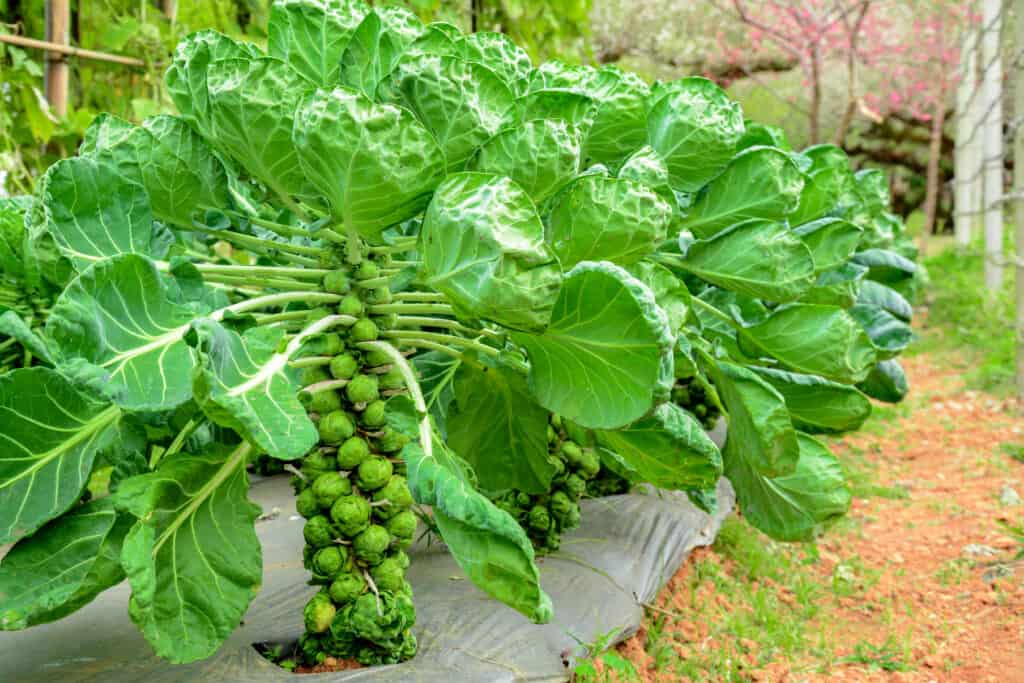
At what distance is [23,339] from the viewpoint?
46.5 inches

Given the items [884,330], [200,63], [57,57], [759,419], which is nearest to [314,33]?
[200,63]

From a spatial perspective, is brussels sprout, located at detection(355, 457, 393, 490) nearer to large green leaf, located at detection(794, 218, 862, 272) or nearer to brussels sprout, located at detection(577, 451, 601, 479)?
brussels sprout, located at detection(577, 451, 601, 479)

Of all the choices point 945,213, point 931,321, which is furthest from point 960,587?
point 945,213

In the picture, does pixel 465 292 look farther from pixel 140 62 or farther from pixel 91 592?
pixel 140 62

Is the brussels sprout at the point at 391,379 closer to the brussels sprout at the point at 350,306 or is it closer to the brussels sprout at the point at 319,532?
the brussels sprout at the point at 350,306

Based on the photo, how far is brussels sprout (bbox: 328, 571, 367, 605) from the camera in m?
1.35

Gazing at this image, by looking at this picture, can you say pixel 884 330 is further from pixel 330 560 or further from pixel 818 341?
pixel 330 560

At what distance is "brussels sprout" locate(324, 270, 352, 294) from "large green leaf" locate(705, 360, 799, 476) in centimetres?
73

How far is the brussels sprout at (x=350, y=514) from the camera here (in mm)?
1339

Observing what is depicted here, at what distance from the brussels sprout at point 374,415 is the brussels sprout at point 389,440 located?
2 cm

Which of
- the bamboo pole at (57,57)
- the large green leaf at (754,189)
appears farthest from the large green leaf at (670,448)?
the bamboo pole at (57,57)

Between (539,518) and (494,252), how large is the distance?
0.94 m

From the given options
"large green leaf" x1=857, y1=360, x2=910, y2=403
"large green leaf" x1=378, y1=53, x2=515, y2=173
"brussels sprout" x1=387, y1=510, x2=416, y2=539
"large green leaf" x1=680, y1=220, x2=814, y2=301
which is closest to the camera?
"large green leaf" x1=378, y1=53, x2=515, y2=173

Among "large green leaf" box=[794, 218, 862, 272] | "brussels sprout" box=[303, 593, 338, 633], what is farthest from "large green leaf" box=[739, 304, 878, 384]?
"brussels sprout" box=[303, 593, 338, 633]
